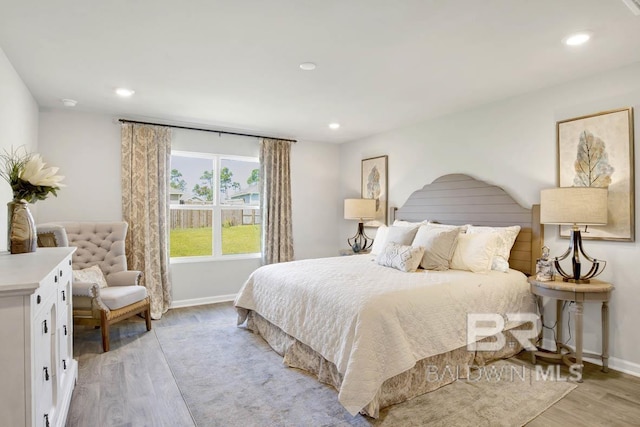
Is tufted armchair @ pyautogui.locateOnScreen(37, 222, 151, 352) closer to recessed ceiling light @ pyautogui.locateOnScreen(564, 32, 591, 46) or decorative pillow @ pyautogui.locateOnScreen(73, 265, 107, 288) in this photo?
decorative pillow @ pyautogui.locateOnScreen(73, 265, 107, 288)

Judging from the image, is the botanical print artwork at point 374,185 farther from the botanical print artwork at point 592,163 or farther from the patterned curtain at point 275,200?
the botanical print artwork at point 592,163

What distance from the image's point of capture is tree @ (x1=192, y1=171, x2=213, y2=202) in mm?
5109

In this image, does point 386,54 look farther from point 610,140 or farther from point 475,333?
point 475,333

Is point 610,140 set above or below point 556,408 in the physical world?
above

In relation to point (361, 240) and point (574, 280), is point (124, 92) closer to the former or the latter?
point (361, 240)

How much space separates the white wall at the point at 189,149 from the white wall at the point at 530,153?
138cm

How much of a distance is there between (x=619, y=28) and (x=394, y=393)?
9.16 ft

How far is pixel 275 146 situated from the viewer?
5.46m

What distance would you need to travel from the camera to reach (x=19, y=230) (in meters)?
2.27

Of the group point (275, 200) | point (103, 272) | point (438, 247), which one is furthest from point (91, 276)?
point (438, 247)

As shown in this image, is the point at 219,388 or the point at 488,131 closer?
the point at 219,388

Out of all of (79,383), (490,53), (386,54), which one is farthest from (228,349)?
(490,53)

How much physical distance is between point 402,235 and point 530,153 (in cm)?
148

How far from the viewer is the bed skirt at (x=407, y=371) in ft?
7.75
